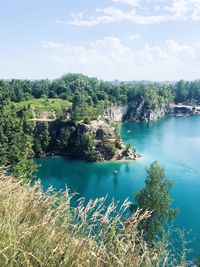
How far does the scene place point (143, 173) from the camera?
157 ft

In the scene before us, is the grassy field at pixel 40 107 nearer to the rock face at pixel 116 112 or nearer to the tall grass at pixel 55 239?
the rock face at pixel 116 112

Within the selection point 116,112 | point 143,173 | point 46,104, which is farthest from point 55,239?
point 116,112

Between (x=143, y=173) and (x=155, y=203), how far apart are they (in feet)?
88.5

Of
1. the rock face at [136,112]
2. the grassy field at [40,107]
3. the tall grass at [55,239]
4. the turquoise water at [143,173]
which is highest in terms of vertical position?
the tall grass at [55,239]

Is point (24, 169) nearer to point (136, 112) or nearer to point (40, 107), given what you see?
point (40, 107)

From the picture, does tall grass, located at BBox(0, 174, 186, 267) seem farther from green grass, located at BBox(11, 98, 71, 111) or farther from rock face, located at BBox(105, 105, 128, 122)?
rock face, located at BBox(105, 105, 128, 122)

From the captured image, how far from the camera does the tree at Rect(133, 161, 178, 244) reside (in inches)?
790

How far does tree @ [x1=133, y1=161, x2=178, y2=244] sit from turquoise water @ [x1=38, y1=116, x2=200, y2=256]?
5166 mm

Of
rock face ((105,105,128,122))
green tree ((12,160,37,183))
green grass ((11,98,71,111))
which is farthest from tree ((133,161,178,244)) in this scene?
rock face ((105,105,128,122))

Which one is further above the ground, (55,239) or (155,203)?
(55,239)

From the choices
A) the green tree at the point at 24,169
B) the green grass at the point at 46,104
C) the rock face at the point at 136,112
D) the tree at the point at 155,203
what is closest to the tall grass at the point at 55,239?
the tree at the point at 155,203

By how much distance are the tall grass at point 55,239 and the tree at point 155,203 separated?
13950 millimetres

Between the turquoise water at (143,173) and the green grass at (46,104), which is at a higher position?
the green grass at (46,104)

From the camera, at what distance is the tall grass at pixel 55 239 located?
5086mm
